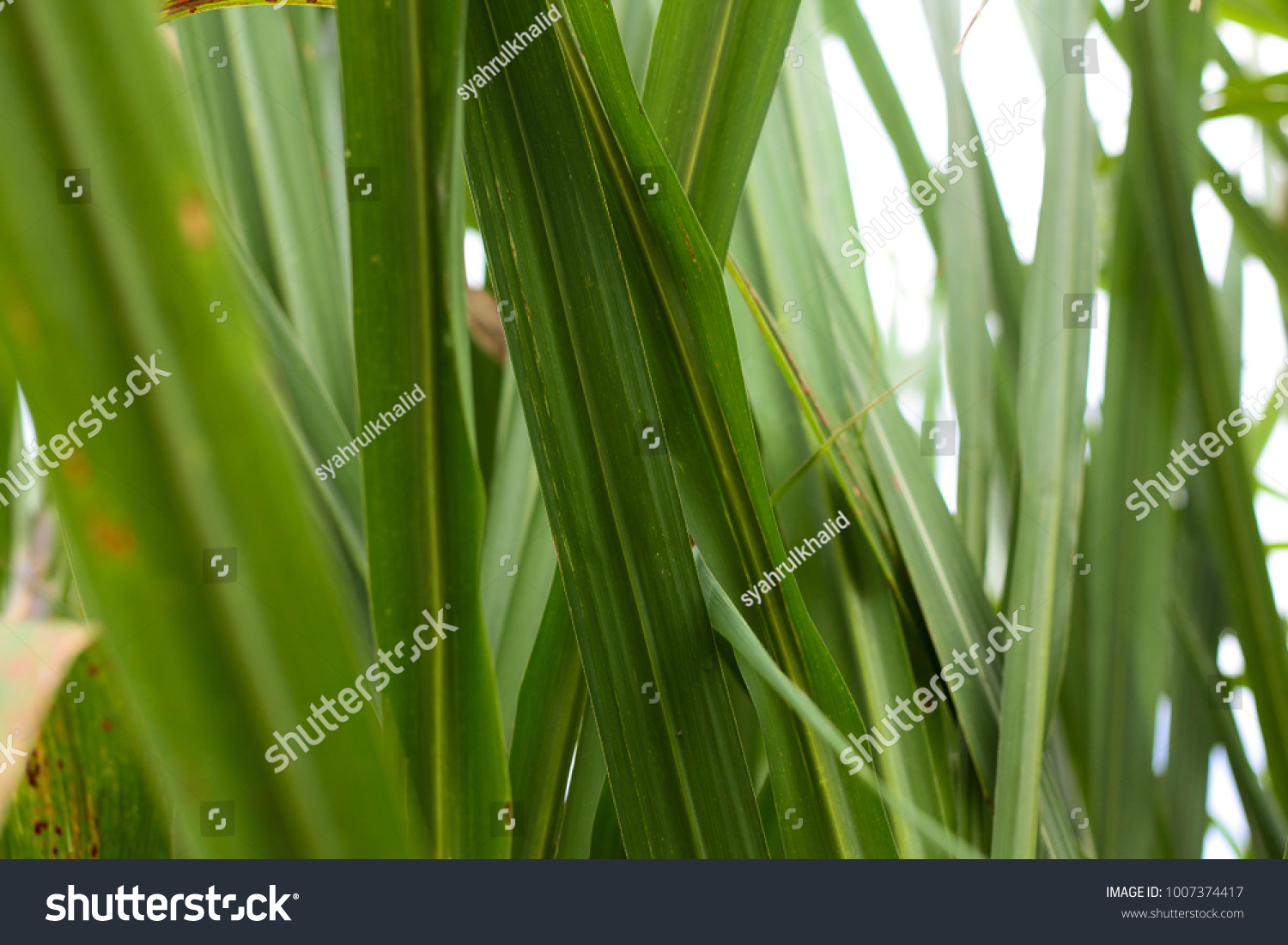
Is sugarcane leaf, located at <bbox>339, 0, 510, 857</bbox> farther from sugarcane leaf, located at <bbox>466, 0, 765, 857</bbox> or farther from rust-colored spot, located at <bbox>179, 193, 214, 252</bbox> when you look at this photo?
rust-colored spot, located at <bbox>179, 193, 214, 252</bbox>

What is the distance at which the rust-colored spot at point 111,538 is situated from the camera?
81 mm

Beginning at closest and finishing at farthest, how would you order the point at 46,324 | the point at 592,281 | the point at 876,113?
the point at 46,324 < the point at 592,281 < the point at 876,113

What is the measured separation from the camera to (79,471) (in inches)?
3.1

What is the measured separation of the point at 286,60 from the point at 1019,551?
20.4 inches

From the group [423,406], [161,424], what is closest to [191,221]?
[161,424]

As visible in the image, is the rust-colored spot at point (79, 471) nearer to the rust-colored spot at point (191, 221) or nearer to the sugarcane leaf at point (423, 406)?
the rust-colored spot at point (191, 221)

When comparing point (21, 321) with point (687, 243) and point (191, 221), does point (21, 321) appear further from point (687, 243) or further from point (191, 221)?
point (687, 243)

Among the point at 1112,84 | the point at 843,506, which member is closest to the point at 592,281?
the point at 843,506

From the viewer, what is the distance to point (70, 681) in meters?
0.26

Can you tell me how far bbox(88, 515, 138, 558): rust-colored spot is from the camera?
0.08 meters

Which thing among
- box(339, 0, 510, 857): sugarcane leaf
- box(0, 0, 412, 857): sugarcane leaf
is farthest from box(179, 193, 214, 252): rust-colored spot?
box(339, 0, 510, 857): sugarcane leaf

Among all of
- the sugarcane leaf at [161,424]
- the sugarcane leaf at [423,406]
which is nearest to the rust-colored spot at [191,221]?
the sugarcane leaf at [161,424]

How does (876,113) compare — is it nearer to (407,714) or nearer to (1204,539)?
(1204,539)

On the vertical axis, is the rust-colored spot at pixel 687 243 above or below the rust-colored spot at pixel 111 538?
above
